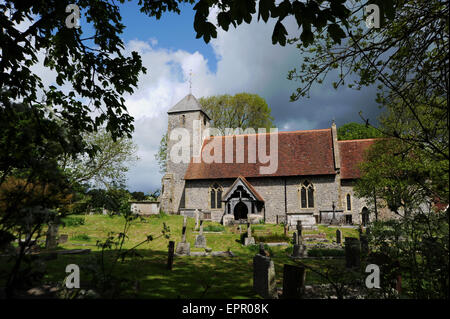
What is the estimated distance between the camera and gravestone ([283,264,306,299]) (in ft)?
17.2

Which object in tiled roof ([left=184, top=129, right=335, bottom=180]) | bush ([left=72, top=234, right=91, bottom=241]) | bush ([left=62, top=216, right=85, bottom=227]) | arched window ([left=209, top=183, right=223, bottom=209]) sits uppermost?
tiled roof ([left=184, top=129, right=335, bottom=180])

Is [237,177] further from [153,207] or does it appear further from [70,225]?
[70,225]

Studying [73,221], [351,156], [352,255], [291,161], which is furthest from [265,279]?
[351,156]

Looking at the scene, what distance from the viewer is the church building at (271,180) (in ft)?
84.1

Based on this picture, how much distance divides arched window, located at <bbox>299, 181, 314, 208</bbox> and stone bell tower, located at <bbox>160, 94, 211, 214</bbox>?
42.0 feet

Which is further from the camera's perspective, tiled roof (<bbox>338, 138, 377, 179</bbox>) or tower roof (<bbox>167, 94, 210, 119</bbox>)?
tower roof (<bbox>167, 94, 210, 119</bbox>)

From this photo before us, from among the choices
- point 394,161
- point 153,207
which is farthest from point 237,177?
point 394,161

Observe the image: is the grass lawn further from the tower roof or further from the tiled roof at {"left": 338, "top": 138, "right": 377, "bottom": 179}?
the tower roof

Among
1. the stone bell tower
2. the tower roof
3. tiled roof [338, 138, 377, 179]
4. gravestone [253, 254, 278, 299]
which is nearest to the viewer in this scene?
gravestone [253, 254, 278, 299]

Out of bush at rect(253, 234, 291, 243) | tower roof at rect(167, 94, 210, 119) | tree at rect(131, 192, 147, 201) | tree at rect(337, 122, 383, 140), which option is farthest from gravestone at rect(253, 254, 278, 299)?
tree at rect(337, 122, 383, 140)

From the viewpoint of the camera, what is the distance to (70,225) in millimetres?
18797

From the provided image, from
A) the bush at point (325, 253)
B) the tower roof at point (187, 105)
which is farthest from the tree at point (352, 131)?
the bush at point (325, 253)

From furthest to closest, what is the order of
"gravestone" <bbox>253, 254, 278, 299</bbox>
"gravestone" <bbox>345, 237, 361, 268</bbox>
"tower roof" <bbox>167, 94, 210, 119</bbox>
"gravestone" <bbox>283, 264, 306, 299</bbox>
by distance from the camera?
"tower roof" <bbox>167, 94, 210, 119</bbox> < "gravestone" <bbox>345, 237, 361, 268</bbox> < "gravestone" <bbox>253, 254, 278, 299</bbox> < "gravestone" <bbox>283, 264, 306, 299</bbox>

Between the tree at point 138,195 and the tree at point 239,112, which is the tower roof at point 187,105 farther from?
the tree at point 138,195
